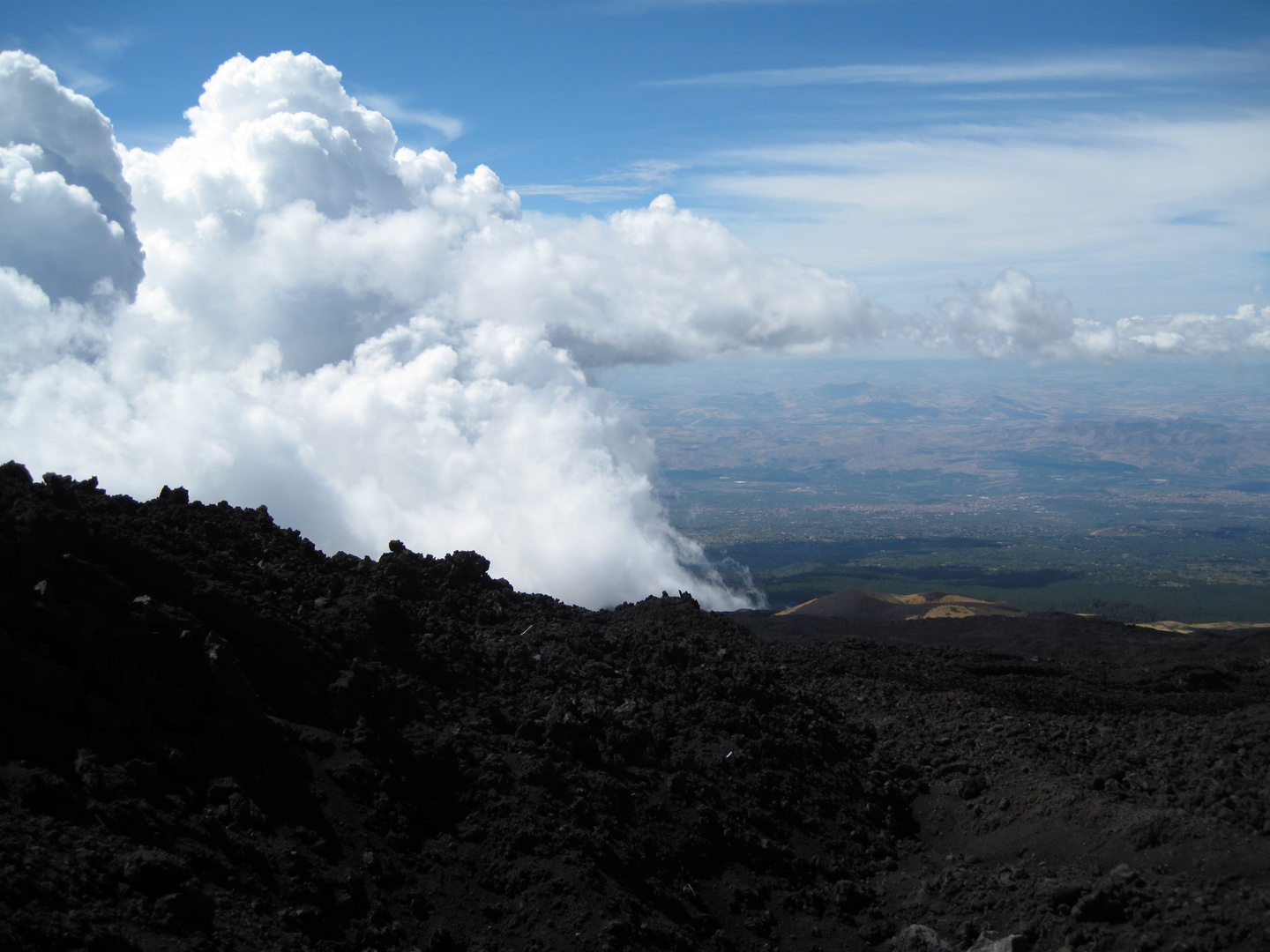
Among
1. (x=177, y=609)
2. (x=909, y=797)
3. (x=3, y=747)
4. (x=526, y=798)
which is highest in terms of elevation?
(x=177, y=609)

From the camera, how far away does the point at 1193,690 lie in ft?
87.6

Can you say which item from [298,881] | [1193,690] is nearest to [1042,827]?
[298,881]

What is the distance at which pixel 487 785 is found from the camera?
1352 cm

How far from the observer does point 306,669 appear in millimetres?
14570

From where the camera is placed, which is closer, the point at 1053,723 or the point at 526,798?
the point at 526,798

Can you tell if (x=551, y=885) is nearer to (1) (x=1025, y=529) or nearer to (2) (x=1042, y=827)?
(2) (x=1042, y=827)

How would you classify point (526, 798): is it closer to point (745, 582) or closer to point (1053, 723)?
point (1053, 723)

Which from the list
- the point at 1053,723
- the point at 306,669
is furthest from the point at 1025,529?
the point at 306,669

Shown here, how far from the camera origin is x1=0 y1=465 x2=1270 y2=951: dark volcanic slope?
33.5 ft

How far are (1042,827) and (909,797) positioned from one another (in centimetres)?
297

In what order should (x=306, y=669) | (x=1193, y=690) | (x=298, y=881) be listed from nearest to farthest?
(x=298, y=881), (x=306, y=669), (x=1193, y=690)

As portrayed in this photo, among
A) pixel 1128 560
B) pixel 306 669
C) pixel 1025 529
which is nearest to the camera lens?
pixel 306 669

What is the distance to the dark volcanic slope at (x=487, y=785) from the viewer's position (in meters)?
10.2

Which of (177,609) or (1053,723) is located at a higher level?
(177,609)
